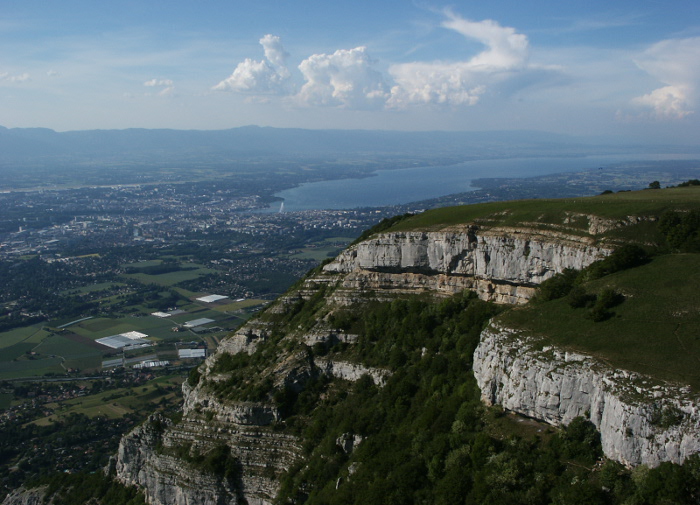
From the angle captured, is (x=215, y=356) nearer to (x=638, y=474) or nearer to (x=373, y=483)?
(x=373, y=483)

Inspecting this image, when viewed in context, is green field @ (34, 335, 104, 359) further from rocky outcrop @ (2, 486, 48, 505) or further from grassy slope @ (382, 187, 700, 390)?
grassy slope @ (382, 187, 700, 390)

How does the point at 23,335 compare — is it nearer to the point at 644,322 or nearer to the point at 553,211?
the point at 553,211

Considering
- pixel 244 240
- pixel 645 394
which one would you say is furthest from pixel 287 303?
pixel 244 240

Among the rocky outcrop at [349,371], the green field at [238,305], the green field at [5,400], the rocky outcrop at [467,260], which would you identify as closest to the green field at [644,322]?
the rocky outcrop at [467,260]

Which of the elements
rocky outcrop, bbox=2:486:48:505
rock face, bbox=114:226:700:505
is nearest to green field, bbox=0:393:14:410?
rocky outcrop, bbox=2:486:48:505

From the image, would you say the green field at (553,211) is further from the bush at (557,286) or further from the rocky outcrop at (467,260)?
the bush at (557,286)

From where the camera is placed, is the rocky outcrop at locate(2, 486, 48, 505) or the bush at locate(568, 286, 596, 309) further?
the rocky outcrop at locate(2, 486, 48, 505)
